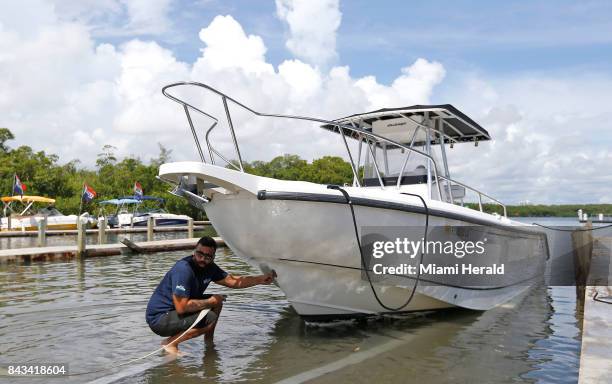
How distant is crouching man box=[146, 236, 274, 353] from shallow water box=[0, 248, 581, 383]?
0.31m

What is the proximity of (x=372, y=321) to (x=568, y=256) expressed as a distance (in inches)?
596

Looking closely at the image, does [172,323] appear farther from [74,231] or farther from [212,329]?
[74,231]

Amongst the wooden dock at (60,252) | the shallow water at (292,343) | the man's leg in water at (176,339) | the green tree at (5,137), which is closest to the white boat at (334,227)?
the shallow water at (292,343)

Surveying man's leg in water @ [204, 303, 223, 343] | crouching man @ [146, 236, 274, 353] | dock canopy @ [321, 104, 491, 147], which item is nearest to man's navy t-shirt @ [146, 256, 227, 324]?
crouching man @ [146, 236, 274, 353]

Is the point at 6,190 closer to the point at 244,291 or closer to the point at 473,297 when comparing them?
the point at 244,291

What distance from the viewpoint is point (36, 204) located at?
136 feet

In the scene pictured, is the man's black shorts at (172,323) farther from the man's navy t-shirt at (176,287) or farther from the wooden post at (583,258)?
the wooden post at (583,258)

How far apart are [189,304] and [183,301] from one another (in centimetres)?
9

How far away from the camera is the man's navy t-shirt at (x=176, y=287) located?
5.35 metres

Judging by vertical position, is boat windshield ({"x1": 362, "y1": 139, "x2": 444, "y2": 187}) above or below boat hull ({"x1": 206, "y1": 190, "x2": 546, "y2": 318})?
above

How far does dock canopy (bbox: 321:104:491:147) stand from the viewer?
317 inches

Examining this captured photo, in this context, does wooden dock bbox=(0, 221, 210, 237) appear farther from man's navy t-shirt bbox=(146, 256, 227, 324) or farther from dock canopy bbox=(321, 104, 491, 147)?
man's navy t-shirt bbox=(146, 256, 227, 324)

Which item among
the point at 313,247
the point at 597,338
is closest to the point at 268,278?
the point at 313,247

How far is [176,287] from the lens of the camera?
533cm
